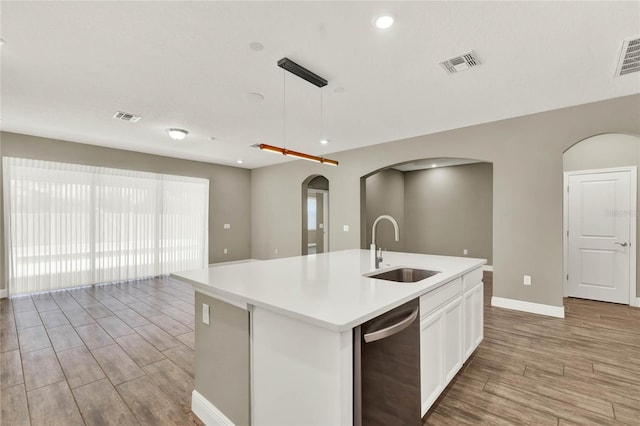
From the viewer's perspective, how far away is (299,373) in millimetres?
1386

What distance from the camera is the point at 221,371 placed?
1.87 meters

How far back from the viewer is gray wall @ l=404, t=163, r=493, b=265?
23.4 ft

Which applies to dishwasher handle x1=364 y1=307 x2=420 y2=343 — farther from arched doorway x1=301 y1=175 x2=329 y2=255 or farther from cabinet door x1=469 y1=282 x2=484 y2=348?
arched doorway x1=301 y1=175 x2=329 y2=255

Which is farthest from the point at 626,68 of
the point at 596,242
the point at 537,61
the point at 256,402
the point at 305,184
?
the point at 305,184

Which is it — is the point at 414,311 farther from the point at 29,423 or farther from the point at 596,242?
the point at 596,242

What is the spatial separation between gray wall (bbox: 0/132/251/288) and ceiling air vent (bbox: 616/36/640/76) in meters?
7.31

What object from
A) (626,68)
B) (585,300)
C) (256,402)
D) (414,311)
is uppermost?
(626,68)

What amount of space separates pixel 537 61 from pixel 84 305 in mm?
6347

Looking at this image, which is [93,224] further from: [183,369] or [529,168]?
[529,168]

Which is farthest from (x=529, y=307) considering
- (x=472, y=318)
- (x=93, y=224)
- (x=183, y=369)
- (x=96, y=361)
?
(x=93, y=224)

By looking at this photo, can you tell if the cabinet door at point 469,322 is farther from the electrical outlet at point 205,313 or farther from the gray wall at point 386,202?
the gray wall at point 386,202

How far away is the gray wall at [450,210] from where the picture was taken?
7.14 m

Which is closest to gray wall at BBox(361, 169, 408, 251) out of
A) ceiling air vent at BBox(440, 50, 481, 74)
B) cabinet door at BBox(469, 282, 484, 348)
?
cabinet door at BBox(469, 282, 484, 348)

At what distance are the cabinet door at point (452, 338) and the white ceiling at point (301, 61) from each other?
208 centimetres
